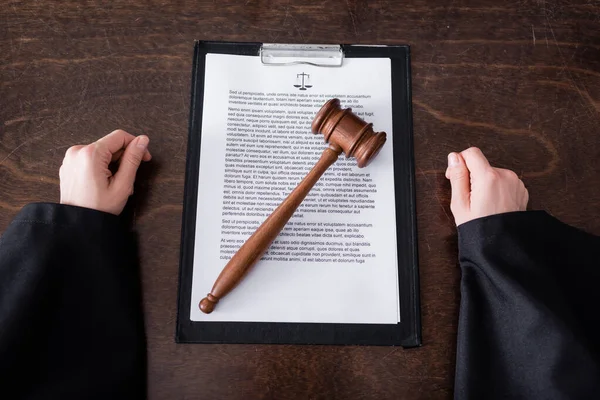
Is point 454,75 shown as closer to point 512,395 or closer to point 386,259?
point 386,259

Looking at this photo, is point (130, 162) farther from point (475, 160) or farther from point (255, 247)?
point (475, 160)

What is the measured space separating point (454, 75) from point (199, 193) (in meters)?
0.42

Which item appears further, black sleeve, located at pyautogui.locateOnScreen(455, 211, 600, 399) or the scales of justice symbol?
the scales of justice symbol

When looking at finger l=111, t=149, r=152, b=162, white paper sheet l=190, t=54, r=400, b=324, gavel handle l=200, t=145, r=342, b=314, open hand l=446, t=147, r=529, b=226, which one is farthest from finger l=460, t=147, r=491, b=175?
finger l=111, t=149, r=152, b=162

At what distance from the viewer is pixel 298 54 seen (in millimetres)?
761

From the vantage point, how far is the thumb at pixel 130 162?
69cm

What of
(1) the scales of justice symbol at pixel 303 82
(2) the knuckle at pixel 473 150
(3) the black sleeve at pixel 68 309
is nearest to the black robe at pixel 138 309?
(3) the black sleeve at pixel 68 309

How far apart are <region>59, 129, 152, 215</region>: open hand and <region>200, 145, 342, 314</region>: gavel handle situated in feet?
0.56

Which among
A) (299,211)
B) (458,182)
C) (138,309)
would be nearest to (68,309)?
(138,309)

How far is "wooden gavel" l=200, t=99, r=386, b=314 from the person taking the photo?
0.64 metres

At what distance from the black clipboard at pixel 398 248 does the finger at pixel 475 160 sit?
0.25 ft

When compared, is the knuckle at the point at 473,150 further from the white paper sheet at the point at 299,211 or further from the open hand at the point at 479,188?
the white paper sheet at the point at 299,211

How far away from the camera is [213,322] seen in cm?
66

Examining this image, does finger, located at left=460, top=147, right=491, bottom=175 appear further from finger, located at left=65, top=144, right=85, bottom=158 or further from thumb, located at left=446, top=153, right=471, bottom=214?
finger, located at left=65, top=144, right=85, bottom=158
